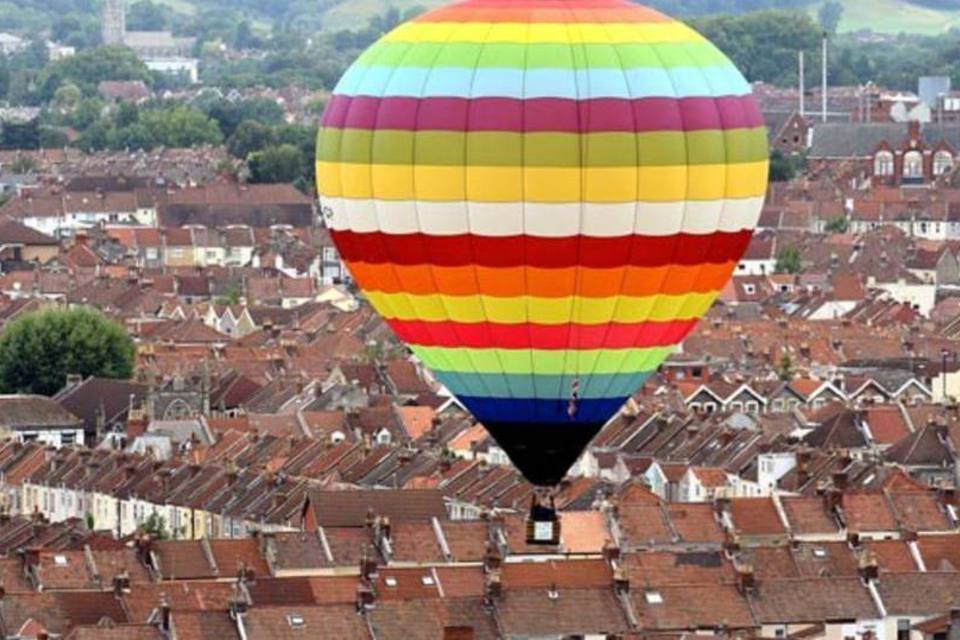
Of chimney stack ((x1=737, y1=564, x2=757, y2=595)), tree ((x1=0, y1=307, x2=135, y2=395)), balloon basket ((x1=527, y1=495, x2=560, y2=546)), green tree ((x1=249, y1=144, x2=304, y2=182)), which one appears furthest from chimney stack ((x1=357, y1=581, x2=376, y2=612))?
green tree ((x1=249, y1=144, x2=304, y2=182))

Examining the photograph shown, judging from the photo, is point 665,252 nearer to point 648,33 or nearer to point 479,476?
point 648,33

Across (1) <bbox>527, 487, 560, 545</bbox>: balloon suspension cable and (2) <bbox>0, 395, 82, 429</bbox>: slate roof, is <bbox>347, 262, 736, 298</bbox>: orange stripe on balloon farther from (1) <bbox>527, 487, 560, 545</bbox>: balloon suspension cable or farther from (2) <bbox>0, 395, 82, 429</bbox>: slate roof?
(2) <bbox>0, 395, 82, 429</bbox>: slate roof

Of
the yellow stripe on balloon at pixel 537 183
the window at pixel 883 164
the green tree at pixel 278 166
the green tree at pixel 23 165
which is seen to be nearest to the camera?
the yellow stripe on balloon at pixel 537 183

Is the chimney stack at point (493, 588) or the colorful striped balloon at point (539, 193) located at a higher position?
the colorful striped balloon at point (539, 193)

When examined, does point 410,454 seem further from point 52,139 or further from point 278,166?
point 52,139

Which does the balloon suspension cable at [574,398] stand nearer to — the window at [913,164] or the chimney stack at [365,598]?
the chimney stack at [365,598]

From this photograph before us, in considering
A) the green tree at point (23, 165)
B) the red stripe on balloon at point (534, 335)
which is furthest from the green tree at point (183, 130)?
the red stripe on balloon at point (534, 335)
